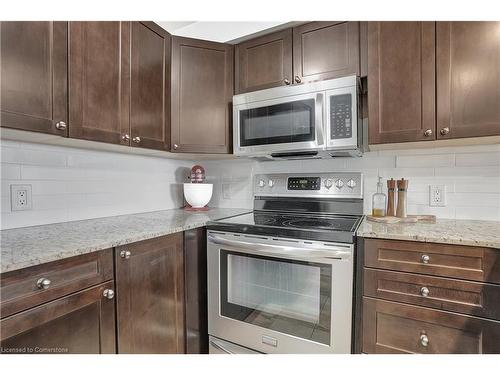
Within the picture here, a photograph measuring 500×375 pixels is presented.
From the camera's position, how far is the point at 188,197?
2031mm

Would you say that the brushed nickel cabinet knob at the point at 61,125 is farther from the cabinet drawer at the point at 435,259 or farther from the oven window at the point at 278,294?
the cabinet drawer at the point at 435,259

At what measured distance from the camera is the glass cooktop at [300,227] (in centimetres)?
124

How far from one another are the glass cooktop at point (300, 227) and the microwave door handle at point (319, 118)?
475 millimetres

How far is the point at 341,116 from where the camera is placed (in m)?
1.44

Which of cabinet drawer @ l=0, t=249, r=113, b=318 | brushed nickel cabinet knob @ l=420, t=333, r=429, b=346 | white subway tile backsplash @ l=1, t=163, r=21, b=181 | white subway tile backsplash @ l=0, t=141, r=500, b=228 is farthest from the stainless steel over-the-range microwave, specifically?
white subway tile backsplash @ l=1, t=163, r=21, b=181

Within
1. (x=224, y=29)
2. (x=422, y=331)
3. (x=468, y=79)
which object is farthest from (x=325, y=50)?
(x=422, y=331)

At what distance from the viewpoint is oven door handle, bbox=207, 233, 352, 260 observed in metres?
1.21

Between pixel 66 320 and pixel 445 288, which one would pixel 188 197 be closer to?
pixel 66 320

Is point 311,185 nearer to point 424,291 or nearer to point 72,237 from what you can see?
point 424,291

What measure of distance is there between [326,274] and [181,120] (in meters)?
1.30

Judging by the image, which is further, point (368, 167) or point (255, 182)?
point (255, 182)

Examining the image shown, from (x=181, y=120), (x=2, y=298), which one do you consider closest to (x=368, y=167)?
(x=181, y=120)

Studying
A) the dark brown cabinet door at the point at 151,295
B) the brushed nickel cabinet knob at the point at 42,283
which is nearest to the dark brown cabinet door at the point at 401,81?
the dark brown cabinet door at the point at 151,295

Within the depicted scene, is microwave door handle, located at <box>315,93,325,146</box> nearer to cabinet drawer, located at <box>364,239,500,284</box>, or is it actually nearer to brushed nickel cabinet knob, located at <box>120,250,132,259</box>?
cabinet drawer, located at <box>364,239,500,284</box>
